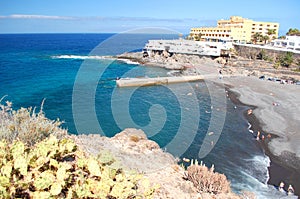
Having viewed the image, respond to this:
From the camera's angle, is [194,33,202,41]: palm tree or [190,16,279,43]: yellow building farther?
[194,33,202,41]: palm tree

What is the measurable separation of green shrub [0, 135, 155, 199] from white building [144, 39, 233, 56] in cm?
6040

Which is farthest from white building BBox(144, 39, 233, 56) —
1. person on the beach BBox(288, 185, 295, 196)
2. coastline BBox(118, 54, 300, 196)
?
person on the beach BBox(288, 185, 295, 196)

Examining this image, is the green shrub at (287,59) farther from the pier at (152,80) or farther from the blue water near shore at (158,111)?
the blue water near shore at (158,111)

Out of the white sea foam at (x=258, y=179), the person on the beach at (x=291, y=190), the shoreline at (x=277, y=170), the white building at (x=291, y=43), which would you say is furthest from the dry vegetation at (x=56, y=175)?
the white building at (x=291, y=43)

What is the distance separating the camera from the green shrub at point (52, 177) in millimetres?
4703

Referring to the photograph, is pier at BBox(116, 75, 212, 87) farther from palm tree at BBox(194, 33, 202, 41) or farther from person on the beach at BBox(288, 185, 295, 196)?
palm tree at BBox(194, 33, 202, 41)

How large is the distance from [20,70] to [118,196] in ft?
184

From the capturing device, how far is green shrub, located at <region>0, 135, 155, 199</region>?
470 centimetres

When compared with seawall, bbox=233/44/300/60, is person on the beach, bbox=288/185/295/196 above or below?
below

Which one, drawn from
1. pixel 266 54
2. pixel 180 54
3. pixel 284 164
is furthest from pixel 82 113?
pixel 266 54

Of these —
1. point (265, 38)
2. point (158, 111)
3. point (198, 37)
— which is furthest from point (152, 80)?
point (265, 38)

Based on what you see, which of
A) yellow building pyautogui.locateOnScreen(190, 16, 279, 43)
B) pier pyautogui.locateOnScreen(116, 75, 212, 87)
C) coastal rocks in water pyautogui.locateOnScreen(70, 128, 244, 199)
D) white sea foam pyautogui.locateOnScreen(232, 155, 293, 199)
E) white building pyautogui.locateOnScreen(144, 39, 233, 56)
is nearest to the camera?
coastal rocks in water pyautogui.locateOnScreen(70, 128, 244, 199)

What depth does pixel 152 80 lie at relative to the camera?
43.7 metres

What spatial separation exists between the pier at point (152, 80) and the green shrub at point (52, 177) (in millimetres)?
35823
